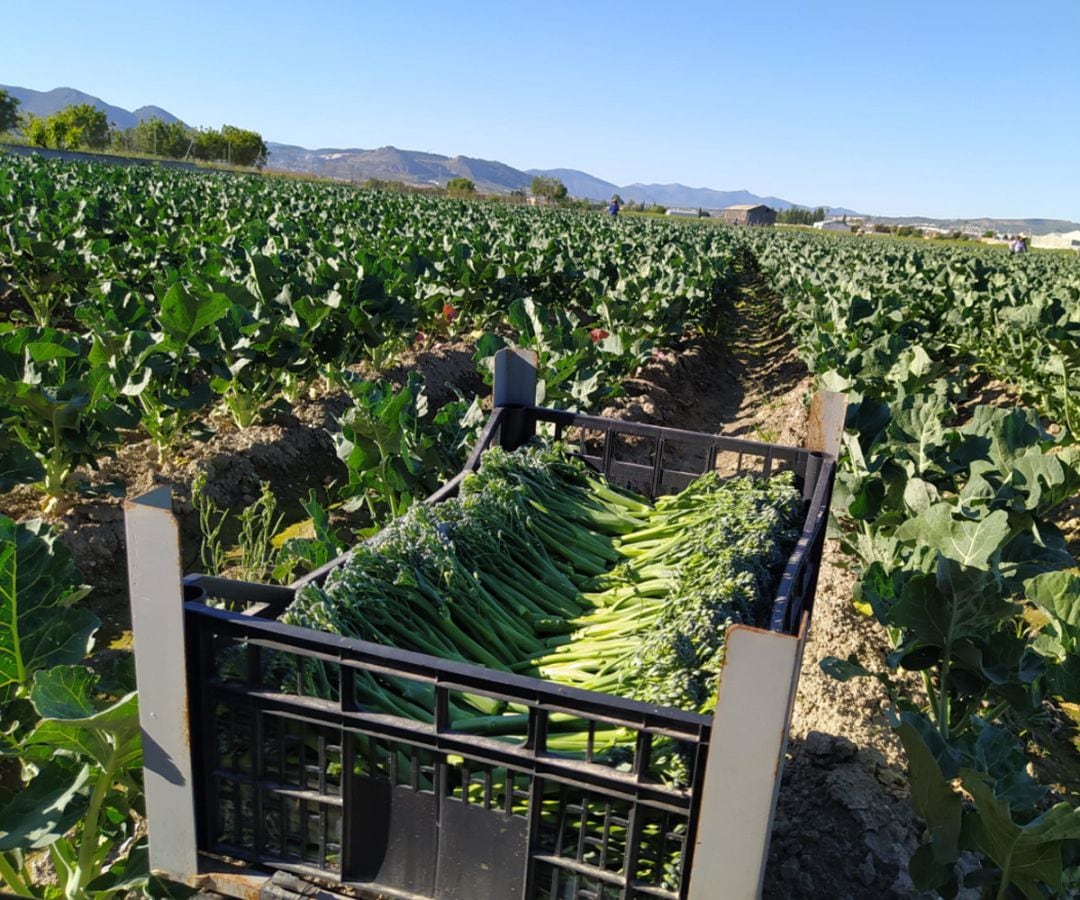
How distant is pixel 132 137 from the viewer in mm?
103125

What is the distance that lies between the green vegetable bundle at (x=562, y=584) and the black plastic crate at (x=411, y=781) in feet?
0.59

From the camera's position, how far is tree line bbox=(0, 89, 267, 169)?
8406 cm

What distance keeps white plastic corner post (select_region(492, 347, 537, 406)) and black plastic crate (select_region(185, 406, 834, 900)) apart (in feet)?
6.58

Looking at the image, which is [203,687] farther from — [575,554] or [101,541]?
[101,541]

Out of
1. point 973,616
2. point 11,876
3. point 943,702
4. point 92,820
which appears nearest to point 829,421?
point 973,616

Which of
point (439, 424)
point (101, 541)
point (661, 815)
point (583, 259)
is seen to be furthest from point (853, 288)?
point (661, 815)

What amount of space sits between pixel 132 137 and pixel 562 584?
117 meters

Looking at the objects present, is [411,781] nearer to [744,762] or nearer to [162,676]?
[162,676]

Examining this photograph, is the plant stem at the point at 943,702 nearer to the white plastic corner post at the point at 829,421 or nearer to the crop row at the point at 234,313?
the white plastic corner post at the point at 829,421

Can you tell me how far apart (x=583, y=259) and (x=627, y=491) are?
45.7ft

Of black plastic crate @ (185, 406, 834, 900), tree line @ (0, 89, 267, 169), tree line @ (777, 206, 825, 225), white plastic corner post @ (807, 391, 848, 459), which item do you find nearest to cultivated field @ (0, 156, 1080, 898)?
black plastic crate @ (185, 406, 834, 900)

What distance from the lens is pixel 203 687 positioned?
77.2 inches

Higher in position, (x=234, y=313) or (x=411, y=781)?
(x=234, y=313)

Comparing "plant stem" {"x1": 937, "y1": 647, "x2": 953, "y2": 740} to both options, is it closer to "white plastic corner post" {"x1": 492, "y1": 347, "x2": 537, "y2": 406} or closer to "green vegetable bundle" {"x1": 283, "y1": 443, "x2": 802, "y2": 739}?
"green vegetable bundle" {"x1": 283, "y1": 443, "x2": 802, "y2": 739}
